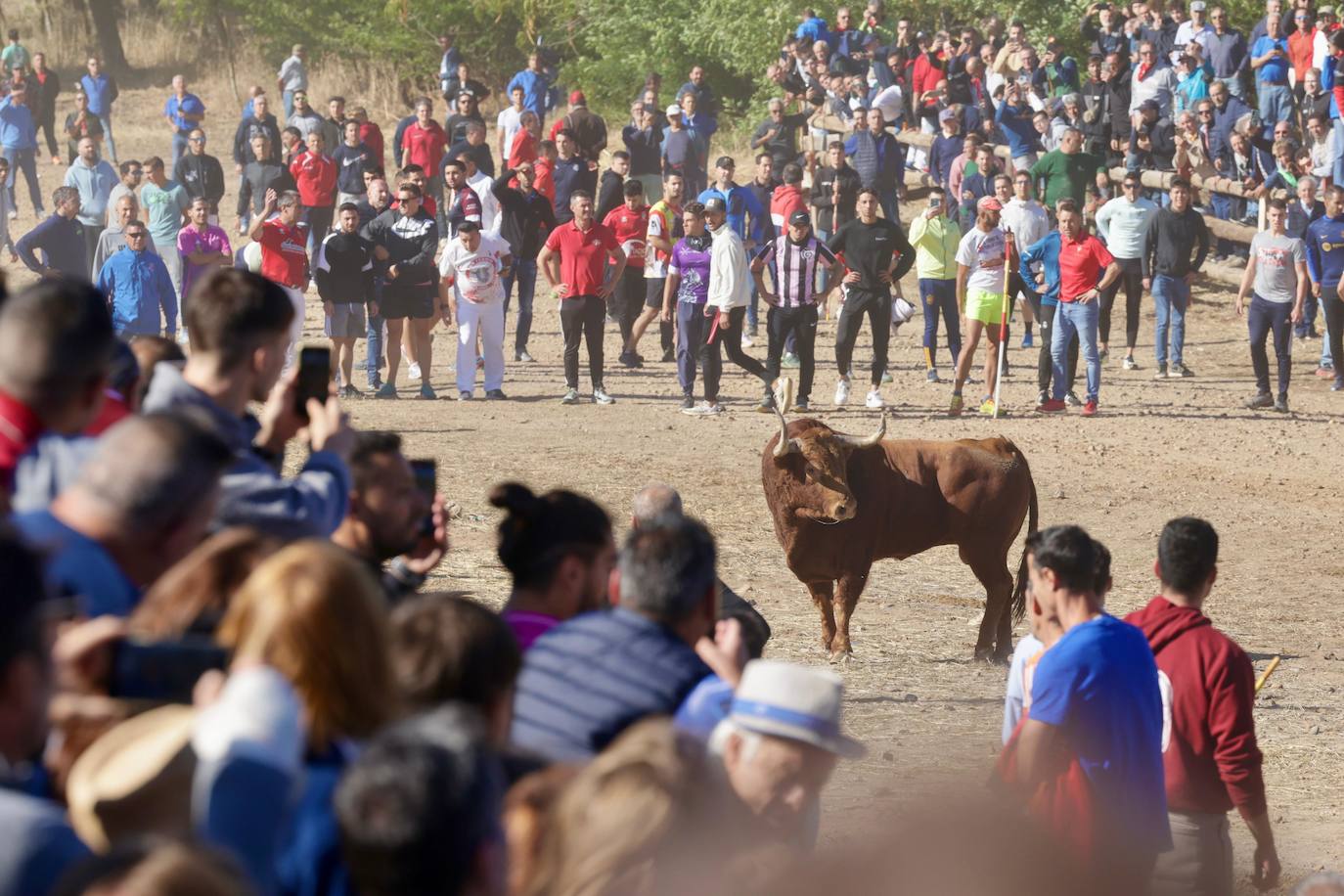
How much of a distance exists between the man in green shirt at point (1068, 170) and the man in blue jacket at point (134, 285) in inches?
440

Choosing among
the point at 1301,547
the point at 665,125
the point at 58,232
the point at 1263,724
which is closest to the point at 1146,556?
the point at 1301,547

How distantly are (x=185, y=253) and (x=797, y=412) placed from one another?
255 inches

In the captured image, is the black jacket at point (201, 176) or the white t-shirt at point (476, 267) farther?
the black jacket at point (201, 176)

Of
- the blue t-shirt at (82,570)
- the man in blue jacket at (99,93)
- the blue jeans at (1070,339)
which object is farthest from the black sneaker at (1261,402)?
the man in blue jacket at (99,93)

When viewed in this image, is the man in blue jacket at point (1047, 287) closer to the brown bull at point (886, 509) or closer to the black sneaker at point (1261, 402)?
the black sneaker at point (1261, 402)

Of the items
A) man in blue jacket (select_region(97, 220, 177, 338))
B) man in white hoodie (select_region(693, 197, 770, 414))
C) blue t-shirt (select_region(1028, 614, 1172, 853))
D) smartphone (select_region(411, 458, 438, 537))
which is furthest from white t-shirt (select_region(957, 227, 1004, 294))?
smartphone (select_region(411, 458, 438, 537))

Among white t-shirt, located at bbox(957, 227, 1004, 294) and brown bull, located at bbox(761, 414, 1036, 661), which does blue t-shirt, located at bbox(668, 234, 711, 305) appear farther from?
brown bull, located at bbox(761, 414, 1036, 661)

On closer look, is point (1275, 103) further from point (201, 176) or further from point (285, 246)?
point (201, 176)

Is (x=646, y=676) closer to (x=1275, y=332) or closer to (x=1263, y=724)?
(x=1263, y=724)

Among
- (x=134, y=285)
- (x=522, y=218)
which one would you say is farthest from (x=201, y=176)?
(x=134, y=285)

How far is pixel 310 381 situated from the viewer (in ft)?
15.7

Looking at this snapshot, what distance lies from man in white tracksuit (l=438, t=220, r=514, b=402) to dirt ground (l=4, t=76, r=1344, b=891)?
450 mm

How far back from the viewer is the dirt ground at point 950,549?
31.3 ft

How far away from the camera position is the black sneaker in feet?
64.3
